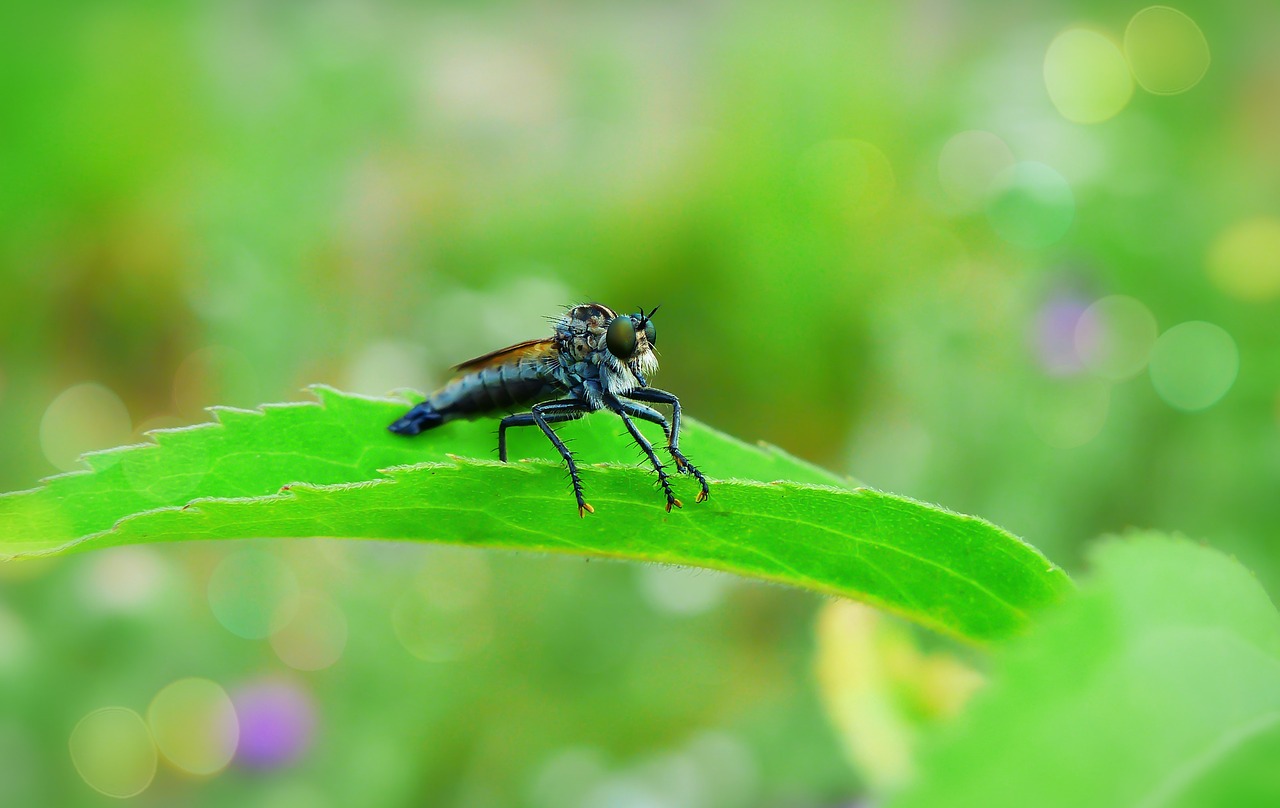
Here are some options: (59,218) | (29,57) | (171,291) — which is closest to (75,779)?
(171,291)

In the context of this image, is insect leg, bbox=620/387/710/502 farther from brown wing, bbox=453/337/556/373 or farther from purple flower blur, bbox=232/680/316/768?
purple flower blur, bbox=232/680/316/768

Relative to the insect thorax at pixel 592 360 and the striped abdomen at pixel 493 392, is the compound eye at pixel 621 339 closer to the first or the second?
the insect thorax at pixel 592 360

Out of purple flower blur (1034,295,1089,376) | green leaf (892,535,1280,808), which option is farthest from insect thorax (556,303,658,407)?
purple flower blur (1034,295,1089,376)

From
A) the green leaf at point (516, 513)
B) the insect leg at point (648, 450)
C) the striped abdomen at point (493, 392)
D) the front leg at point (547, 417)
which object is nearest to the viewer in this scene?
the green leaf at point (516, 513)

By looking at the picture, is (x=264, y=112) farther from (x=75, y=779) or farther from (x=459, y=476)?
(x=459, y=476)

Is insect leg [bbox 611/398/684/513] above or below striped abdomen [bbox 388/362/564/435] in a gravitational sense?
below

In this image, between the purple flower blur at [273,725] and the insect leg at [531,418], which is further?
the purple flower blur at [273,725]

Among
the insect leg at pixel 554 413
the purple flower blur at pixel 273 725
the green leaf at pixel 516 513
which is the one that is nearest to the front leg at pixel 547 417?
the insect leg at pixel 554 413
